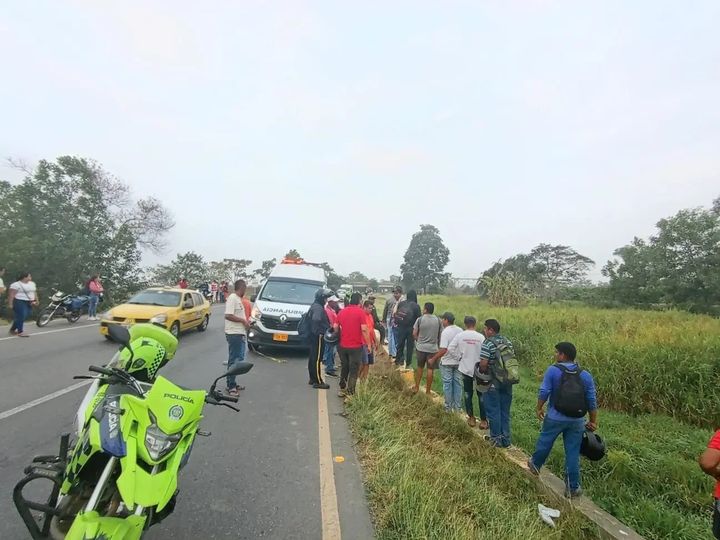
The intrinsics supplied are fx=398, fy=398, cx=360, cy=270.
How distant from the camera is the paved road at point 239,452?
121 inches

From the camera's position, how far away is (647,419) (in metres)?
6.61

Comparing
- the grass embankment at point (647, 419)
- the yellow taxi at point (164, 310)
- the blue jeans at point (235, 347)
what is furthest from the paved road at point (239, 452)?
the grass embankment at point (647, 419)

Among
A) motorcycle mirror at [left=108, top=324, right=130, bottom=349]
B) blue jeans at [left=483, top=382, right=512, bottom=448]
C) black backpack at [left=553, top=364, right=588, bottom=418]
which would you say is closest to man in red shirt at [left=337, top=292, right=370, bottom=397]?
blue jeans at [left=483, top=382, right=512, bottom=448]

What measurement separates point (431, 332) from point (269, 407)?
3.18 metres

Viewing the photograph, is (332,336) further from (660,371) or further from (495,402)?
(660,371)

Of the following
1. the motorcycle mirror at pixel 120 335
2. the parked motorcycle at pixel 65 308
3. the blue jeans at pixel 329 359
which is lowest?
the blue jeans at pixel 329 359

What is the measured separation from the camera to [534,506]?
396cm

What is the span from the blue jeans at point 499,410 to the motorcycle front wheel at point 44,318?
41.5 feet

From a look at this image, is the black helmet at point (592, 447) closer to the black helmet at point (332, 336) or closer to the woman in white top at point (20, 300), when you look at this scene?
the black helmet at point (332, 336)

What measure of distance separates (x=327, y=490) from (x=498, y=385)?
2.62m

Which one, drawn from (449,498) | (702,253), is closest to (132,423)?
(449,498)

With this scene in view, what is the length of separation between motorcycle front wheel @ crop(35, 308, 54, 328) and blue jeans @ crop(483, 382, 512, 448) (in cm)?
1266

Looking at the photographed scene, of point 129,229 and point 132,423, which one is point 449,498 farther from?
point 129,229

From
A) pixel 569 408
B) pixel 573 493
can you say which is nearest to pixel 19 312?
pixel 569 408
